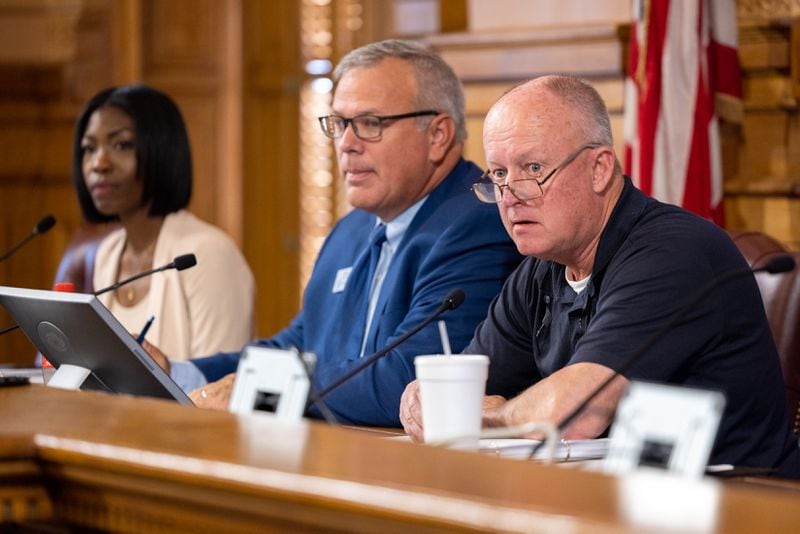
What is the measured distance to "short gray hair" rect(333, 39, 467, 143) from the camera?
124 inches

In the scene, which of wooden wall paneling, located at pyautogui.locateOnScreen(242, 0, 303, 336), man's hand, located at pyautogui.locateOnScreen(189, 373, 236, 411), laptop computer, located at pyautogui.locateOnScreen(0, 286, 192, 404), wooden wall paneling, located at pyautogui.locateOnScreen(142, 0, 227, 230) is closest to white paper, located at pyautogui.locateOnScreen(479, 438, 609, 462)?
laptop computer, located at pyautogui.locateOnScreen(0, 286, 192, 404)

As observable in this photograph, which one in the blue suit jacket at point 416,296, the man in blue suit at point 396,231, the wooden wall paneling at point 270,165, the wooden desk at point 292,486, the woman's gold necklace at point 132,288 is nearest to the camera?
the wooden desk at point 292,486

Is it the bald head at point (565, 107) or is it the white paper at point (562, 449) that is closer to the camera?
the white paper at point (562, 449)

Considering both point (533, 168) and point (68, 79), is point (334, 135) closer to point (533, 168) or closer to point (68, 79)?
point (533, 168)

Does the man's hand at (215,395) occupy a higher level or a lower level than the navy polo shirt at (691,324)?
lower

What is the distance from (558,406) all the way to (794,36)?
7.18 ft

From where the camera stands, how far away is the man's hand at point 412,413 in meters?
2.22

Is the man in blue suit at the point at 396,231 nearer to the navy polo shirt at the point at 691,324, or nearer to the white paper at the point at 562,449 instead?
the navy polo shirt at the point at 691,324

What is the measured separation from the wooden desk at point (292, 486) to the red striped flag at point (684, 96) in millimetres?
2564

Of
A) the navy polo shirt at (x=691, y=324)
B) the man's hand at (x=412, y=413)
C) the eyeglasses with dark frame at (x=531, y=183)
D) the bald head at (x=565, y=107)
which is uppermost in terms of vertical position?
the bald head at (x=565, y=107)

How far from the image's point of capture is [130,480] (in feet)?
4.30

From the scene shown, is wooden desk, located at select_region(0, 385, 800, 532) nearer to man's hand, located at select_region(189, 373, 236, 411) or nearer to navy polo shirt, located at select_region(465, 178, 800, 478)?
navy polo shirt, located at select_region(465, 178, 800, 478)

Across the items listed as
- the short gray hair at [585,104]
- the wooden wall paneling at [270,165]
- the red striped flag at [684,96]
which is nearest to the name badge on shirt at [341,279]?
the short gray hair at [585,104]

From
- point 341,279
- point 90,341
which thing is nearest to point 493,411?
point 90,341
